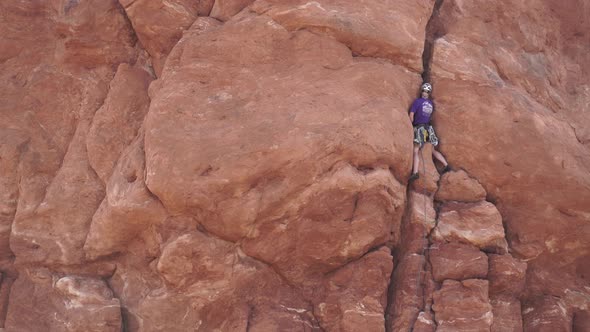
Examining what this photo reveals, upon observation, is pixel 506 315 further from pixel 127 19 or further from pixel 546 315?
pixel 127 19

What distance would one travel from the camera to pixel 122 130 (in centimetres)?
1095

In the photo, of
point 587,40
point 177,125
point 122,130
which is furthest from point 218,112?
point 587,40

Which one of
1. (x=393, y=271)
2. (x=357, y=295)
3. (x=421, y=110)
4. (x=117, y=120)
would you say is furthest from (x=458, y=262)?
(x=117, y=120)

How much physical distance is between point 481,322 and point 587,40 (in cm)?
606

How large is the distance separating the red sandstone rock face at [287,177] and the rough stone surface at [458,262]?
0.09 feet

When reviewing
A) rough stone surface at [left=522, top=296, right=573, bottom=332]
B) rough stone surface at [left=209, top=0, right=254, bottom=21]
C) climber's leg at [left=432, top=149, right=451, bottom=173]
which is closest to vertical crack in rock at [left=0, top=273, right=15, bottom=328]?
rough stone surface at [left=209, top=0, right=254, bottom=21]

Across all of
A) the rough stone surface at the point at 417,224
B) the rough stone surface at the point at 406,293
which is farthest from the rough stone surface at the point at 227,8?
the rough stone surface at the point at 406,293

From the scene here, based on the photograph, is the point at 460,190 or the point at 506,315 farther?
the point at 460,190

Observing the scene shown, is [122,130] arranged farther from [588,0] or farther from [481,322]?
[588,0]

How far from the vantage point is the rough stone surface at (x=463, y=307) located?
9.34 meters

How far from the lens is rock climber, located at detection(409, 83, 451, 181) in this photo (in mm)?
10305

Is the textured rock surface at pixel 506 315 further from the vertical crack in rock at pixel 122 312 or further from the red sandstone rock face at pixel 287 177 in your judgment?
the vertical crack in rock at pixel 122 312

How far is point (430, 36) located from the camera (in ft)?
36.6

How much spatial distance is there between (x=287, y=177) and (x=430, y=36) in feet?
12.1
